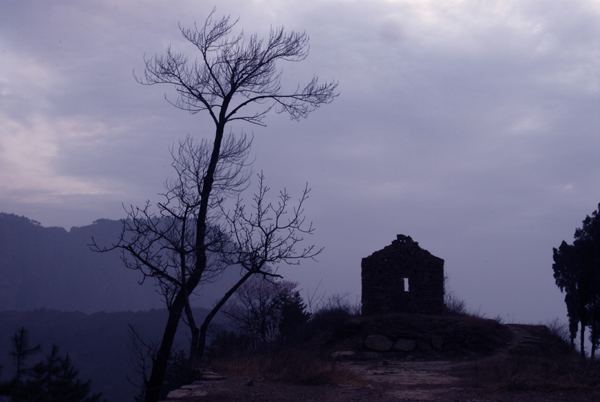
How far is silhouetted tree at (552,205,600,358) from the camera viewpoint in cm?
2361

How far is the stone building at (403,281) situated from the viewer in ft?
66.6

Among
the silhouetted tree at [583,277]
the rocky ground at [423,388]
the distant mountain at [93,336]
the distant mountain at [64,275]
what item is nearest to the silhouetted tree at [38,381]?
the rocky ground at [423,388]

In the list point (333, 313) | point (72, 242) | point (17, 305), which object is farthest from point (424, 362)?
point (72, 242)

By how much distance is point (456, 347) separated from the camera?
17.4 meters

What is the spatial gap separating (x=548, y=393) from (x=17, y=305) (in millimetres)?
132719

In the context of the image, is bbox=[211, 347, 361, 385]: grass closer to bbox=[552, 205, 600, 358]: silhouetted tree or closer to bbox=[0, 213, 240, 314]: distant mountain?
bbox=[552, 205, 600, 358]: silhouetted tree

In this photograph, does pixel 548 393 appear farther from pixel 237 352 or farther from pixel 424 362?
pixel 424 362

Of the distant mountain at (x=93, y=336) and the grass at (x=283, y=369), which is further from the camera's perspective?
the distant mountain at (x=93, y=336)

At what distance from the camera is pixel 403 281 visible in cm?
2055

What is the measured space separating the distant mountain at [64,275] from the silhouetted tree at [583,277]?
315ft

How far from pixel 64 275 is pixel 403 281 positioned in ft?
430

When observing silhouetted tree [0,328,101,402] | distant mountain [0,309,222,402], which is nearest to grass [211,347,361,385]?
silhouetted tree [0,328,101,402]

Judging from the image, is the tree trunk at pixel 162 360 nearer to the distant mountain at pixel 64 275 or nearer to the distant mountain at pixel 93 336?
the distant mountain at pixel 93 336

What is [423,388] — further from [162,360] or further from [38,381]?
[38,381]
